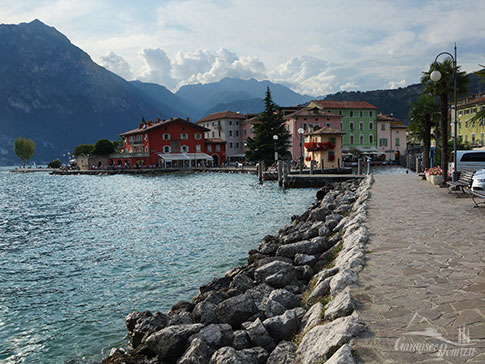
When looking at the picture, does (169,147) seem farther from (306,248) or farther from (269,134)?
(306,248)

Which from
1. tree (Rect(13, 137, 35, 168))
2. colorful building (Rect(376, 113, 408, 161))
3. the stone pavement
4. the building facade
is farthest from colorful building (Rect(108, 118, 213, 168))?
the stone pavement

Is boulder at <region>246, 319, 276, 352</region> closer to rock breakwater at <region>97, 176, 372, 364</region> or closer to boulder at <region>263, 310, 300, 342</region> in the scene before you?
rock breakwater at <region>97, 176, 372, 364</region>

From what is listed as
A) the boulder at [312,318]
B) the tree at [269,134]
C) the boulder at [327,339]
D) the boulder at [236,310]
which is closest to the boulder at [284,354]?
the boulder at [327,339]

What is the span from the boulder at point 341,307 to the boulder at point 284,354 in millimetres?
603

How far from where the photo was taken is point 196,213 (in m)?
24.4

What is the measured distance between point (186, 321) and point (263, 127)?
2162 inches

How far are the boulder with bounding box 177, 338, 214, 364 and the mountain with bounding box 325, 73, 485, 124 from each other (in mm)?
185738

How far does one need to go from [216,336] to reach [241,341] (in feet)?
1.20

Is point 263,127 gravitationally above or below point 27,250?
above

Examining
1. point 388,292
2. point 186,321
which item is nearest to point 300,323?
point 388,292

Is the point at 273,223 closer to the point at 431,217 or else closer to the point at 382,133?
the point at 431,217

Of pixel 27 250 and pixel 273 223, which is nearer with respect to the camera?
pixel 27 250

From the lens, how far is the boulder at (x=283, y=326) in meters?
5.54

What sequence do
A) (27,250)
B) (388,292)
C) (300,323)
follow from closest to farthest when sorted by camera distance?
(388,292), (300,323), (27,250)
